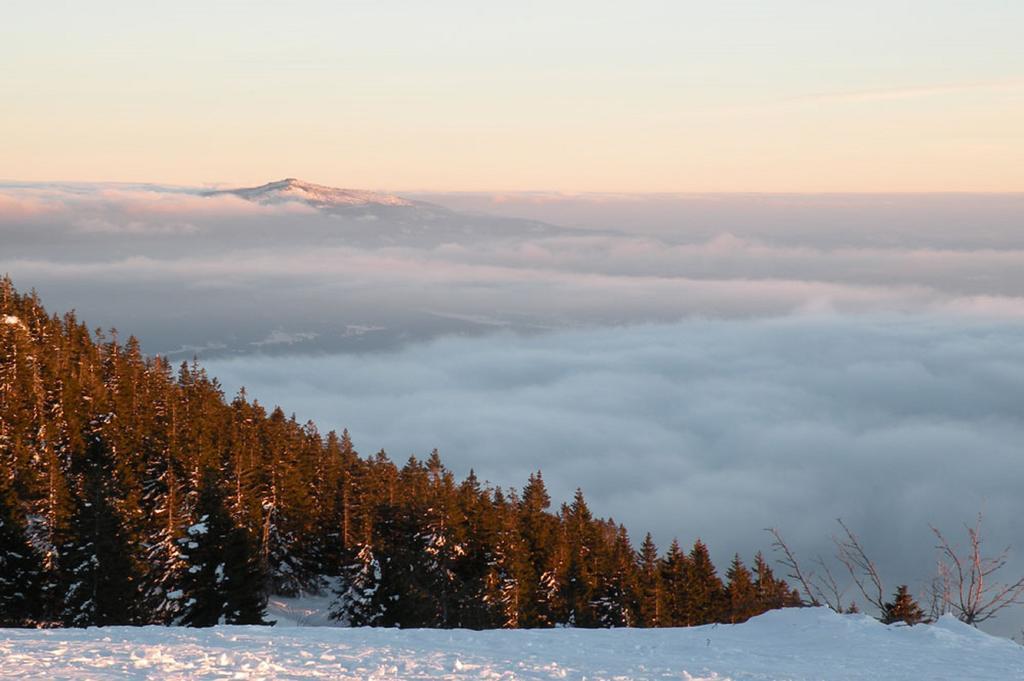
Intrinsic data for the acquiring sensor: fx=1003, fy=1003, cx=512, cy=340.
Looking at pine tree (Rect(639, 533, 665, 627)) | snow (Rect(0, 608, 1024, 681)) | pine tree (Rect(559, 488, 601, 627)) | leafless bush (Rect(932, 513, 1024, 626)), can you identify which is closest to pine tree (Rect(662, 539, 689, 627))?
pine tree (Rect(639, 533, 665, 627))

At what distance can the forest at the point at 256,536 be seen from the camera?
36125 mm

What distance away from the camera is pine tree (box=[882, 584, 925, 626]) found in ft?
66.0

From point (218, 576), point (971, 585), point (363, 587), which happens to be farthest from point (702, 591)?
point (971, 585)

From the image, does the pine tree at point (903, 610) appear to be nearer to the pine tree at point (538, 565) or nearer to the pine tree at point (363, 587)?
the pine tree at point (538, 565)

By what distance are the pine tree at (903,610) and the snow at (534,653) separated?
182cm

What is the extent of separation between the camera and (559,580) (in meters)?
45.0

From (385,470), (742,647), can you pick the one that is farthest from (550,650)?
(385,470)

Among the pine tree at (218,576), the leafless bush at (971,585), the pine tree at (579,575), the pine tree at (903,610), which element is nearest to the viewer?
the leafless bush at (971,585)

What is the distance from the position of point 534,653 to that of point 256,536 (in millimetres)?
26475

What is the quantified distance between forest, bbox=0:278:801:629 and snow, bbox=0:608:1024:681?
7586 mm

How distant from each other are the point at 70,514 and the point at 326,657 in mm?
28190

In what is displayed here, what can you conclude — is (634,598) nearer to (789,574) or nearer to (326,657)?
(789,574)

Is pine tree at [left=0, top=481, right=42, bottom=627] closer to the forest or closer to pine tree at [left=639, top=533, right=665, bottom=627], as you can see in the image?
the forest

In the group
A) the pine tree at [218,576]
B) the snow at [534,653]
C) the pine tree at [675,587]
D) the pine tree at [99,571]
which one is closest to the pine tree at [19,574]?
the pine tree at [99,571]
